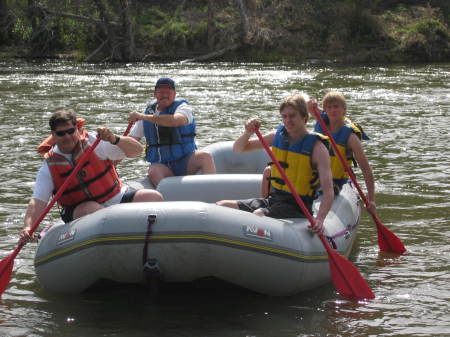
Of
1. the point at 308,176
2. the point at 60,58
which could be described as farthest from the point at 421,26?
the point at 308,176

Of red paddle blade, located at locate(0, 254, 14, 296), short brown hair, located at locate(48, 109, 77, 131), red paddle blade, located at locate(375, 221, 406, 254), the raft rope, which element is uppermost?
short brown hair, located at locate(48, 109, 77, 131)

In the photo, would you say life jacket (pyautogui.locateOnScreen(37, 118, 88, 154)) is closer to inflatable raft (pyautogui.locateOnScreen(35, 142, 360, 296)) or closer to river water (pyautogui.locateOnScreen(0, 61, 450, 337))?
inflatable raft (pyautogui.locateOnScreen(35, 142, 360, 296))

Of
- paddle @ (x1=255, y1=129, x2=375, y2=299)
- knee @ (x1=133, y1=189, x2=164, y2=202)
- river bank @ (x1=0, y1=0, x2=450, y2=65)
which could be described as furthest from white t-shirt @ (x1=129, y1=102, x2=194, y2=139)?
river bank @ (x1=0, y1=0, x2=450, y2=65)

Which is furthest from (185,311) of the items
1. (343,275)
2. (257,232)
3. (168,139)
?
(168,139)

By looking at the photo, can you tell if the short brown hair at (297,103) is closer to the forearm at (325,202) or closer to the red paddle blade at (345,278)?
the forearm at (325,202)

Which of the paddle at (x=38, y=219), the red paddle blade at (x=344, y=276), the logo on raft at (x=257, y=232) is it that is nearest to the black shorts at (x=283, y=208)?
the red paddle blade at (x=344, y=276)

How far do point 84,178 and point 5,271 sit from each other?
0.67 metres

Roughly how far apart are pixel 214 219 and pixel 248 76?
43.0 ft

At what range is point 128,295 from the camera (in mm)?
4527

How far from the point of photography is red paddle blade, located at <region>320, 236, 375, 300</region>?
4.36 meters

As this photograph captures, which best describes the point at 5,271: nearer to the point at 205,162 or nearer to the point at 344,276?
the point at 344,276

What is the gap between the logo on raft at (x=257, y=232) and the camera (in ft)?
13.5

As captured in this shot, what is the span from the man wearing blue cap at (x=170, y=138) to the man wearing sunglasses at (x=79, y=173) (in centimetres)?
110

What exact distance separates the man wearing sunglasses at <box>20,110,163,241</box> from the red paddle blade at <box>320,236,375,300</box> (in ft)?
3.68
